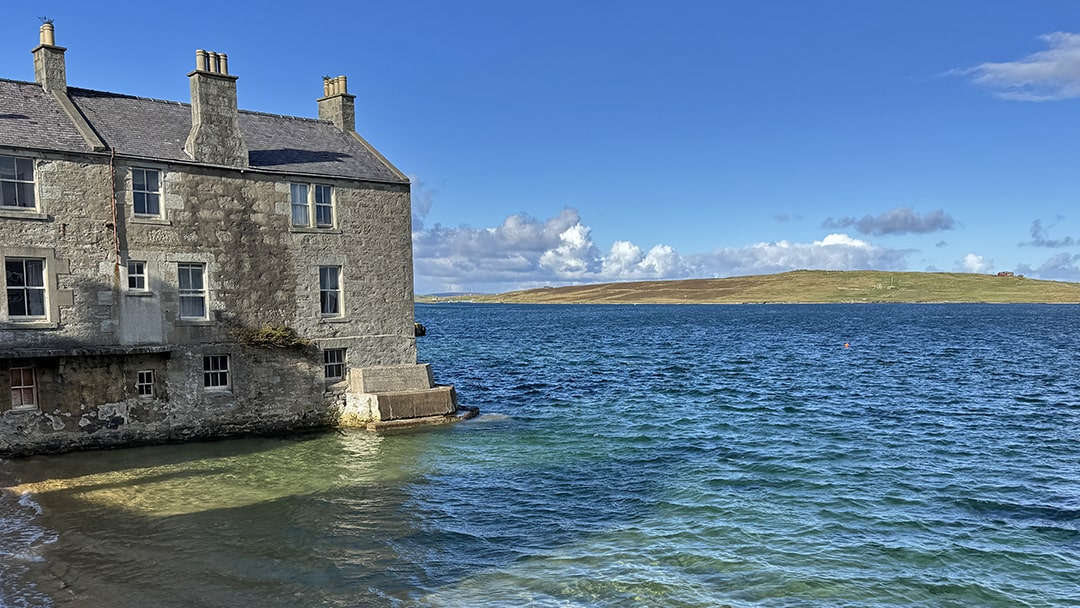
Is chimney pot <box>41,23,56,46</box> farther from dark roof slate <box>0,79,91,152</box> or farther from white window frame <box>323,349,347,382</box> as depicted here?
white window frame <box>323,349,347,382</box>

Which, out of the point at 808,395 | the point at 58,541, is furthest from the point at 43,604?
the point at 808,395

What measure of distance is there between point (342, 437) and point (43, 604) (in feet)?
47.2

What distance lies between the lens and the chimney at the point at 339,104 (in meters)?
32.5

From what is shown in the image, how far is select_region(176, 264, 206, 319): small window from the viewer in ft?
82.4

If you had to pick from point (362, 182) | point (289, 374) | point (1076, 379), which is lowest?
point (1076, 379)

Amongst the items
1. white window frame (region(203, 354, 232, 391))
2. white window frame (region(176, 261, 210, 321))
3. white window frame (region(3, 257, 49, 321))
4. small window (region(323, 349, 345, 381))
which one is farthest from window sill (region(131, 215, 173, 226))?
small window (region(323, 349, 345, 381))

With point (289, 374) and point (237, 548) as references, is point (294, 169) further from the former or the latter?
point (237, 548)

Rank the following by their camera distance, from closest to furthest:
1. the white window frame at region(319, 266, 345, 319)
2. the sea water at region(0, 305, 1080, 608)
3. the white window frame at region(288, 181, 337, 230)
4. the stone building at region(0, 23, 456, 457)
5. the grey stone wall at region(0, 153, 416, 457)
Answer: the sea water at region(0, 305, 1080, 608), the stone building at region(0, 23, 456, 457), the grey stone wall at region(0, 153, 416, 457), the white window frame at region(288, 181, 337, 230), the white window frame at region(319, 266, 345, 319)

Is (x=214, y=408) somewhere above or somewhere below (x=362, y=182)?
below

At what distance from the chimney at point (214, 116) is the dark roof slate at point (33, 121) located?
3302mm

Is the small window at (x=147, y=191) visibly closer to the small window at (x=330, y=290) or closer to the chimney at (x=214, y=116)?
the chimney at (x=214, y=116)

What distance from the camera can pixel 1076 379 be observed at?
4631cm

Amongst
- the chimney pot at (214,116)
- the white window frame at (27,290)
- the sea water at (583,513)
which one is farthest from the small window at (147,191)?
the sea water at (583,513)

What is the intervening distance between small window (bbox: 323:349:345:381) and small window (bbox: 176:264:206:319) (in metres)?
4.43
